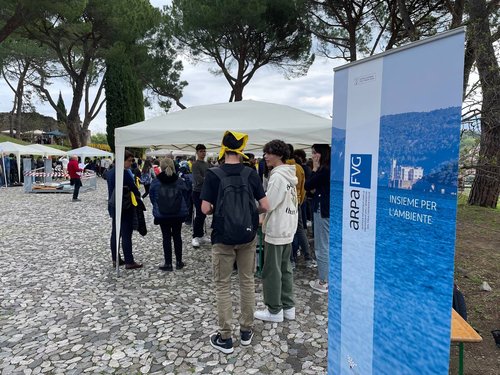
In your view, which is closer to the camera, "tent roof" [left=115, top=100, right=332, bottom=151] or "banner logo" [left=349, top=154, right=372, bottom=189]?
"banner logo" [left=349, top=154, right=372, bottom=189]

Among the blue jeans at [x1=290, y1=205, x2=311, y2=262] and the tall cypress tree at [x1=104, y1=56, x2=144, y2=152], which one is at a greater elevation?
the tall cypress tree at [x1=104, y1=56, x2=144, y2=152]

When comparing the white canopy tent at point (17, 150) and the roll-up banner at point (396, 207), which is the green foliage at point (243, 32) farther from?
the roll-up banner at point (396, 207)

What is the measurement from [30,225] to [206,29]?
41.6ft

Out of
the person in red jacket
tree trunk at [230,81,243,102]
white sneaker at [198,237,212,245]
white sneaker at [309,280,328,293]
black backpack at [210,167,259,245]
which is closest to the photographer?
black backpack at [210,167,259,245]

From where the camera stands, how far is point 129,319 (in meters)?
3.48

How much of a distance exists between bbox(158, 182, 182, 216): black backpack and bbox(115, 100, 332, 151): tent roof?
1.86 ft

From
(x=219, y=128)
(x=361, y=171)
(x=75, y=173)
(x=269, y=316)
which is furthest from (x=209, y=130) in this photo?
(x=75, y=173)

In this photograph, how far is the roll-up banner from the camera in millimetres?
1378

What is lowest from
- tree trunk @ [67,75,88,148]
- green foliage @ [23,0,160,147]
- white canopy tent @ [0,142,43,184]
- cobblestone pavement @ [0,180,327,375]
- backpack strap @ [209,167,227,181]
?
cobblestone pavement @ [0,180,327,375]

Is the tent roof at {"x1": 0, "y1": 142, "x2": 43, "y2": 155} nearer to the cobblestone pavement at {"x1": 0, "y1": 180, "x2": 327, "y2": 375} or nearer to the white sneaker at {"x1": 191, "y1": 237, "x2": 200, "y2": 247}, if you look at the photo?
the cobblestone pavement at {"x1": 0, "y1": 180, "x2": 327, "y2": 375}

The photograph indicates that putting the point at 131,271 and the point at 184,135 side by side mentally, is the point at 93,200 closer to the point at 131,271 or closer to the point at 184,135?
the point at 131,271

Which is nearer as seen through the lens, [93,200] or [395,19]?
[395,19]

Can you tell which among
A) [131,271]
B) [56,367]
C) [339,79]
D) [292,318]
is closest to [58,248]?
[131,271]

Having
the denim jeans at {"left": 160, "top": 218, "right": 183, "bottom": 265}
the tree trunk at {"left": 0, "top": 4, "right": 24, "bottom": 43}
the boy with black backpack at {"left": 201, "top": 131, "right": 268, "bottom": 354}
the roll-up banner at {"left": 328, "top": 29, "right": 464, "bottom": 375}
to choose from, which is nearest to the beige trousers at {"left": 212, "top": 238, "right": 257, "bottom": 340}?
the boy with black backpack at {"left": 201, "top": 131, "right": 268, "bottom": 354}
